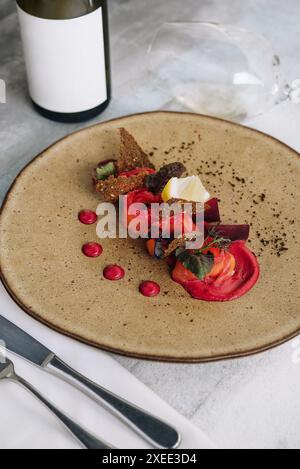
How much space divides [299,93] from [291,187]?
391 mm

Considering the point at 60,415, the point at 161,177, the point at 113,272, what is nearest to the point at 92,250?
the point at 113,272

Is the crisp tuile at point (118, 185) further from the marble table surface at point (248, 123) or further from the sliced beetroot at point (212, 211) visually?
the marble table surface at point (248, 123)

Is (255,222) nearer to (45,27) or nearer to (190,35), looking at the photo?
(45,27)

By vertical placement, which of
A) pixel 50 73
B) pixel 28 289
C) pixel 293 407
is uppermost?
pixel 50 73

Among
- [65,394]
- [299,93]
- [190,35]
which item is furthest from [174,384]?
[190,35]

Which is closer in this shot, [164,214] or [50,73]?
[164,214]

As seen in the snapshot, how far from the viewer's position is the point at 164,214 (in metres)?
0.94

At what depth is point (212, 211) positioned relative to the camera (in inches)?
38.1

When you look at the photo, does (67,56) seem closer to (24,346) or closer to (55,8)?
(55,8)

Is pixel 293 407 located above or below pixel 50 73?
below

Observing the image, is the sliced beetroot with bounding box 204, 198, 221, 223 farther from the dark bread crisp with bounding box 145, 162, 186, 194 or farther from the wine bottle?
the wine bottle

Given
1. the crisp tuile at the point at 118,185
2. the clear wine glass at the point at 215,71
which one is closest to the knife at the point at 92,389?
the crisp tuile at the point at 118,185

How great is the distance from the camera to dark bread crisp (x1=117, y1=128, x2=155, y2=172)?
1.04m

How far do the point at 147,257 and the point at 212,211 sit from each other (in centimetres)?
13
